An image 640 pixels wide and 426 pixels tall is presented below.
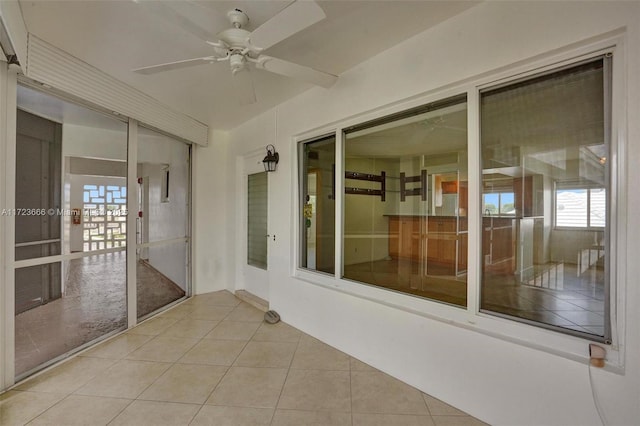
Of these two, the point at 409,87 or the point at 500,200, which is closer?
the point at 500,200

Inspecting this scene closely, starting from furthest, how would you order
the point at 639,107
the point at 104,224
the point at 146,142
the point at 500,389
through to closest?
the point at 146,142 < the point at 104,224 < the point at 500,389 < the point at 639,107

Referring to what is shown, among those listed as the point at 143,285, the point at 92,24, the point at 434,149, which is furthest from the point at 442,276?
the point at 143,285

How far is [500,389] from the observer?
64.9 inches

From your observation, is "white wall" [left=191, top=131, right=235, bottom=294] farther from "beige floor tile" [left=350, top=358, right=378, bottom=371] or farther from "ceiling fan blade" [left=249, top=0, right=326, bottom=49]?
"ceiling fan blade" [left=249, top=0, right=326, bottom=49]

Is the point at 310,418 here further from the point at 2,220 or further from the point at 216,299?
the point at 216,299

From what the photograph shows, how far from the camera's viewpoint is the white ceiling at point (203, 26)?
175cm

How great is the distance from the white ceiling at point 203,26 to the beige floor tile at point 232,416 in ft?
7.70

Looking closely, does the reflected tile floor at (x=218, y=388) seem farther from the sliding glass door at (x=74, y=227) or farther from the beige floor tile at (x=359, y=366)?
the sliding glass door at (x=74, y=227)

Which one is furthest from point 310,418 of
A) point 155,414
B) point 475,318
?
point 475,318

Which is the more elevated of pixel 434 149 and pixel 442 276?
pixel 434 149

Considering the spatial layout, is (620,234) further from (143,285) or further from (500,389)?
(143,285)

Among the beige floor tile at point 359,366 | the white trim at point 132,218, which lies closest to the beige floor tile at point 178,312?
the white trim at point 132,218

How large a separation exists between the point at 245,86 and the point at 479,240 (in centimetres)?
215

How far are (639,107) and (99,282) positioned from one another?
14.6 ft
